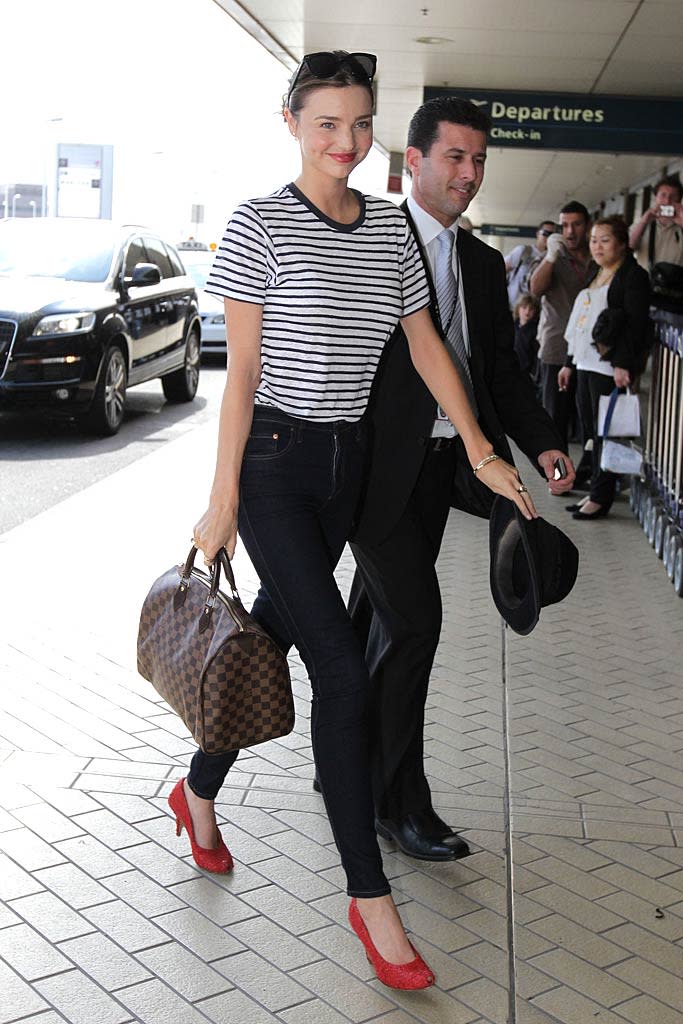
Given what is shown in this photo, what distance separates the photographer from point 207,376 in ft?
62.6

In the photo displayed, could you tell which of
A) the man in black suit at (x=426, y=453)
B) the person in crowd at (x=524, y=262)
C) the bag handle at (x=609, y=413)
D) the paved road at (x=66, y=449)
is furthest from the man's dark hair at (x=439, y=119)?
the person in crowd at (x=524, y=262)

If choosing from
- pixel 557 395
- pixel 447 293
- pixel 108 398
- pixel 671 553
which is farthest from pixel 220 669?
pixel 108 398

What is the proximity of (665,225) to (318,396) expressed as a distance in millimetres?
8933

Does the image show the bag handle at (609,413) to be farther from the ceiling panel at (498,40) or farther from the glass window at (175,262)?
the glass window at (175,262)

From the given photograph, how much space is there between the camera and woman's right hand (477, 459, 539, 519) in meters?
3.42

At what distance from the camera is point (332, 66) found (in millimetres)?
3078

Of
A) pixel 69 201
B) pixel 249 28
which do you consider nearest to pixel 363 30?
pixel 249 28

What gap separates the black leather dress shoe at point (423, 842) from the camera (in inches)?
150

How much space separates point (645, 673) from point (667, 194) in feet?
18.9

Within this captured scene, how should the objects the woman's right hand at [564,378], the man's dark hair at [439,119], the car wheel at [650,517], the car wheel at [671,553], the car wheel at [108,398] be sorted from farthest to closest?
the car wheel at [108,398] → the woman's right hand at [564,378] → the car wheel at [650,517] → the car wheel at [671,553] → the man's dark hair at [439,119]

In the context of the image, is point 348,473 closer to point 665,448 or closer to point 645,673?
point 645,673

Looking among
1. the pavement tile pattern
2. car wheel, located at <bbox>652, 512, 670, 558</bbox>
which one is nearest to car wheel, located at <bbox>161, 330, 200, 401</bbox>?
car wheel, located at <bbox>652, 512, 670, 558</bbox>

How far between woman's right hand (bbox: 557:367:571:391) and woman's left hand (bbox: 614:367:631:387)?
1412 mm

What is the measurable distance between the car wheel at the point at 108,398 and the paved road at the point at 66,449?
0.12 metres
